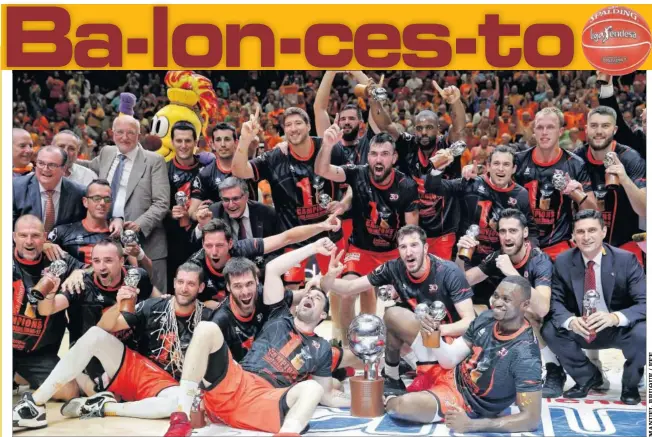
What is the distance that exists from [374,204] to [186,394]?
2.37m

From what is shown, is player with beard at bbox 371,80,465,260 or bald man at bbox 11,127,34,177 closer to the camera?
bald man at bbox 11,127,34,177

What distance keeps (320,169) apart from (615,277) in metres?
2.28

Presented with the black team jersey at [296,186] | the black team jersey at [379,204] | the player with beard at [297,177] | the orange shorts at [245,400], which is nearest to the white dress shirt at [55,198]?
the player with beard at [297,177]

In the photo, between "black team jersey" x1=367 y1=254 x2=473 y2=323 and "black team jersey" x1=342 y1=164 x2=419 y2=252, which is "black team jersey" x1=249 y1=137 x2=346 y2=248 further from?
"black team jersey" x1=367 y1=254 x2=473 y2=323

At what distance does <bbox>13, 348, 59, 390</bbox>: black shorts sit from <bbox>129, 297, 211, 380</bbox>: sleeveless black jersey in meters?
0.73

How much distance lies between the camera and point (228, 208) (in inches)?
260

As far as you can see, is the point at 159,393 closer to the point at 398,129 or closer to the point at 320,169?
the point at 320,169

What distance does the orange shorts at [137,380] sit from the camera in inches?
229

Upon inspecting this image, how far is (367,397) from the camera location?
5.59 metres

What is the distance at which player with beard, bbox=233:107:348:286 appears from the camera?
270 inches

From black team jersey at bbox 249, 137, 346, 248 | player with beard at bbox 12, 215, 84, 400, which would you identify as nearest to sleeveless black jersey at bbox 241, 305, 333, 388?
player with beard at bbox 12, 215, 84, 400

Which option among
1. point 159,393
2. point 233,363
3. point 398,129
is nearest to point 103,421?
point 159,393

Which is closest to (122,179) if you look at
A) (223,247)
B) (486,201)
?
(223,247)

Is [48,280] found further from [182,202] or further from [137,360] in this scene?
[182,202]
